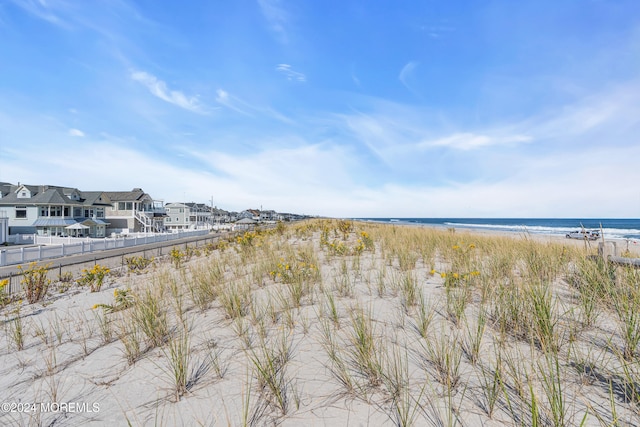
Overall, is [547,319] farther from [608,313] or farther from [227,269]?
[227,269]

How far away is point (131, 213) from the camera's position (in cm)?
3800

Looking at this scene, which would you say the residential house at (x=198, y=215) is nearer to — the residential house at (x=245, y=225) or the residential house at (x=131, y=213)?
the residential house at (x=245, y=225)

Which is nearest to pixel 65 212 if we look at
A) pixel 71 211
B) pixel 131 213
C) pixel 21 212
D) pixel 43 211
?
pixel 71 211

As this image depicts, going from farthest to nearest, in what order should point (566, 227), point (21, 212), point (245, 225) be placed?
point (566, 227) → point (245, 225) → point (21, 212)

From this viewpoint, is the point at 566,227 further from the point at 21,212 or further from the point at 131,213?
the point at 21,212

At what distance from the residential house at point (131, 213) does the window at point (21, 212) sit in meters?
8.30

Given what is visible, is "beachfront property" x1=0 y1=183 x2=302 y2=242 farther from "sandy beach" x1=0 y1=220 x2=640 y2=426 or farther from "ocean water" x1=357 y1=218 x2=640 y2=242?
"ocean water" x1=357 y1=218 x2=640 y2=242

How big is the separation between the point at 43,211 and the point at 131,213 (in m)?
9.09

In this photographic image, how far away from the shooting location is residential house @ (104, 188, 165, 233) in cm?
3784

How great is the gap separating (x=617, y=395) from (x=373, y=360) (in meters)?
1.67

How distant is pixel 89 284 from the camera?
6.33 metres

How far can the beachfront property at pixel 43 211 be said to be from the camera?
2941cm

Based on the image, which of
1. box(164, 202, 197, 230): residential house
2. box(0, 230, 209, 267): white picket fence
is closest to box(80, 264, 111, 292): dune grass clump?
box(0, 230, 209, 267): white picket fence

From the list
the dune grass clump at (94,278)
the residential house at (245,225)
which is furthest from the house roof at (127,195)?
the dune grass clump at (94,278)
